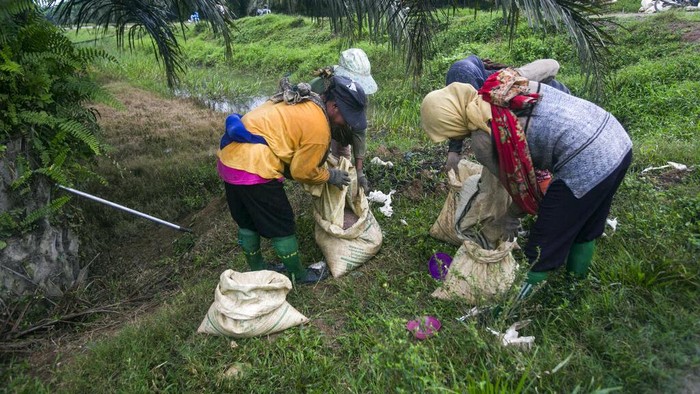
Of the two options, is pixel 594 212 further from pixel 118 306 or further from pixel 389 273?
pixel 118 306

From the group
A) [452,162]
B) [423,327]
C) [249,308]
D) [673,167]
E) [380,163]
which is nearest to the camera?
[423,327]

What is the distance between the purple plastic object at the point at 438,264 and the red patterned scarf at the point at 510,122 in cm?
83

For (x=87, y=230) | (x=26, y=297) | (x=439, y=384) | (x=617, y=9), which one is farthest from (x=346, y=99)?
(x=617, y=9)

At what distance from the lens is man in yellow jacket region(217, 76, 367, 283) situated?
9.13ft

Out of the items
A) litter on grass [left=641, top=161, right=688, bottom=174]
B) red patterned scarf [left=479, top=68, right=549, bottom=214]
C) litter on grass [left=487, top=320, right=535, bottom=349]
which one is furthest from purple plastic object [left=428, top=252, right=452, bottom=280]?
litter on grass [left=641, top=161, right=688, bottom=174]

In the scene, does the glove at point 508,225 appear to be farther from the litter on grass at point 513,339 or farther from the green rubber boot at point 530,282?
the litter on grass at point 513,339

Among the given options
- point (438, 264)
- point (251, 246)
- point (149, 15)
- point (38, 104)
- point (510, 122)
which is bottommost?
point (438, 264)

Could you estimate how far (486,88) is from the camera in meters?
2.33

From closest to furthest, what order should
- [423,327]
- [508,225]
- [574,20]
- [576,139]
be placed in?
[576,139], [423,327], [508,225], [574,20]

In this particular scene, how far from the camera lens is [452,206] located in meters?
3.32

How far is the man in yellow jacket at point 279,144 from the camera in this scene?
2.78 m

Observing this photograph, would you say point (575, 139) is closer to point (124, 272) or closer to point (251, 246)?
point (251, 246)

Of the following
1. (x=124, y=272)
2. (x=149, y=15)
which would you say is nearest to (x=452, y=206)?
(x=124, y=272)

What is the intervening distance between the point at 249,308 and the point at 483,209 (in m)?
1.49
